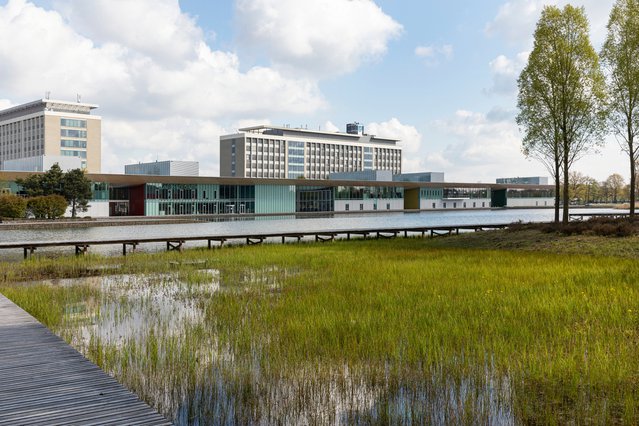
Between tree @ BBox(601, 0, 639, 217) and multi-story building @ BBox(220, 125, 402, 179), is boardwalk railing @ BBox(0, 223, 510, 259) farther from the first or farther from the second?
multi-story building @ BBox(220, 125, 402, 179)

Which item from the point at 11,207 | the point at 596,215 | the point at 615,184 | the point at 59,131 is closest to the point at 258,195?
the point at 11,207

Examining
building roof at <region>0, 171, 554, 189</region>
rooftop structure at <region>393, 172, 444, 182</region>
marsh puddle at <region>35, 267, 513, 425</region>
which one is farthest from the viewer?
rooftop structure at <region>393, 172, 444, 182</region>

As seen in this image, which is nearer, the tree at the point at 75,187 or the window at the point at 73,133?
the tree at the point at 75,187

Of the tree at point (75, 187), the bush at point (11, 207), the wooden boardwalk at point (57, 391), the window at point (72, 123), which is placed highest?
the window at point (72, 123)

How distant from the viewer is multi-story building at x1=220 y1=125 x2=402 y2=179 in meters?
169

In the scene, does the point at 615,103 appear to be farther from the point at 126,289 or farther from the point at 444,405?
the point at 444,405

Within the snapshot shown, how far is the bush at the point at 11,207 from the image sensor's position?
54188 mm

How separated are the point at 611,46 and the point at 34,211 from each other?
54.0 metres

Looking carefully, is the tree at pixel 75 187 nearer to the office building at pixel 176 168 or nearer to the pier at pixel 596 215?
the office building at pixel 176 168

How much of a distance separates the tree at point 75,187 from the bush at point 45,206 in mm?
3632

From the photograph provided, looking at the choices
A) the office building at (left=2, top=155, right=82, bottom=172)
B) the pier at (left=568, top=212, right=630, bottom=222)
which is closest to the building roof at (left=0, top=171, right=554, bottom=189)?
the office building at (left=2, top=155, right=82, bottom=172)

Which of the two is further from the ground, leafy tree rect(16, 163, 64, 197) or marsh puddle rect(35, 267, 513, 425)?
leafy tree rect(16, 163, 64, 197)

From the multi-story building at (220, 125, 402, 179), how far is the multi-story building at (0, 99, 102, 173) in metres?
48.9

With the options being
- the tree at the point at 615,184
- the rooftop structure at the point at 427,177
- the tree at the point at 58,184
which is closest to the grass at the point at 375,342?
the tree at the point at 58,184
